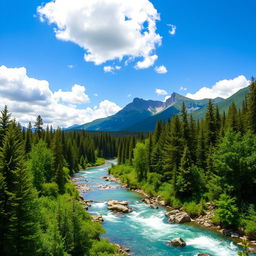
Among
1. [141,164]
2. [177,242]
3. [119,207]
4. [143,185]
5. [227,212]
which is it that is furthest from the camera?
[141,164]

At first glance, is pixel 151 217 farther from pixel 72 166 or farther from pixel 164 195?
pixel 72 166

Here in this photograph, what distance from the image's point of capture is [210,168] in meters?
43.5

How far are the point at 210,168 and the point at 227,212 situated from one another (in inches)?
552

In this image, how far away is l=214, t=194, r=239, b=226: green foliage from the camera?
30031mm

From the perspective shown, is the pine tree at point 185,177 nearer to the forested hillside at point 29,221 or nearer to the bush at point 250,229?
the bush at point 250,229

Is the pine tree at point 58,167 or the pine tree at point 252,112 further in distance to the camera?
the pine tree at point 58,167

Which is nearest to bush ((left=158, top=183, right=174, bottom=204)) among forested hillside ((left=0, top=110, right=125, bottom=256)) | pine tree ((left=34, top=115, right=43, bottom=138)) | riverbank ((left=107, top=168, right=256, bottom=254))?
riverbank ((left=107, top=168, right=256, bottom=254))

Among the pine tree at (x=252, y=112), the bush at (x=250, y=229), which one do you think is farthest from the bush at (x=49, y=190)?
the pine tree at (x=252, y=112)

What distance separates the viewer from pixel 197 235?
29.3 meters

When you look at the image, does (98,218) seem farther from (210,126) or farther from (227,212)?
(210,126)

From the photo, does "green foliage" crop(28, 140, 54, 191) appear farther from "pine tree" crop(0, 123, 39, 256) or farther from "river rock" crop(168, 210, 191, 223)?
"river rock" crop(168, 210, 191, 223)

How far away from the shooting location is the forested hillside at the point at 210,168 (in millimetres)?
31641

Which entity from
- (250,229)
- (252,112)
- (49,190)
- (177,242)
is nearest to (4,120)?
(49,190)

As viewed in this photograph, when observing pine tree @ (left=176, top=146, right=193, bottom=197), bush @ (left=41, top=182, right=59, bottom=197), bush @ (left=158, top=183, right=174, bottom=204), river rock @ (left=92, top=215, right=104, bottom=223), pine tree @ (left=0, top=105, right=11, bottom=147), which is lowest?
river rock @ (left=92, top=215, right=104, bottom=223)
